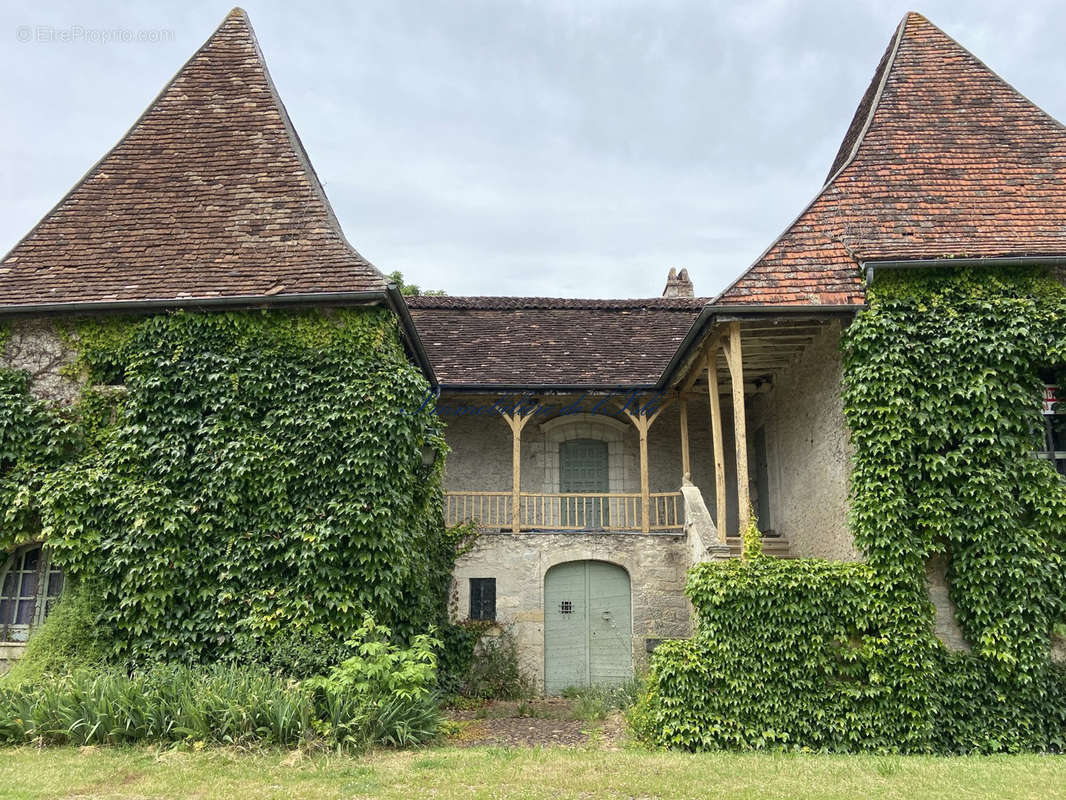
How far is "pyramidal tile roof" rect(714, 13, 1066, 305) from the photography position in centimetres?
941

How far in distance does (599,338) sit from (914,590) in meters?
8.13

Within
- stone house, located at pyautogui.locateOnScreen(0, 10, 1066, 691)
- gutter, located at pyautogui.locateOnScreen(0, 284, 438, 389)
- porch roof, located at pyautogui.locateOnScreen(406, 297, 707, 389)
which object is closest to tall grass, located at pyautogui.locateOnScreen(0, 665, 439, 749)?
stone house, located at pyautogui.locateOnScreen(0, 10, 1066, 691)

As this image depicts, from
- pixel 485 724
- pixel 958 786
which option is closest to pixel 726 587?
pixel 958 786

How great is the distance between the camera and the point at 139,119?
12016 millimetres

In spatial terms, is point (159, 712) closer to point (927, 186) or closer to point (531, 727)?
point (531, 727)

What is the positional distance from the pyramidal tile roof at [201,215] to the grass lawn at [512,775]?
195 inches

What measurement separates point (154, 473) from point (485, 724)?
4698mm

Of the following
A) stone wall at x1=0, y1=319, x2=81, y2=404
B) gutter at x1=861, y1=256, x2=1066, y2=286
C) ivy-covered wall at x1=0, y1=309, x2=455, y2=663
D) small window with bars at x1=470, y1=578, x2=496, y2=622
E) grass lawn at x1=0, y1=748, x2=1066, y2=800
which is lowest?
grass lawn at x1=0, y1=748, x2=1066, y2=800

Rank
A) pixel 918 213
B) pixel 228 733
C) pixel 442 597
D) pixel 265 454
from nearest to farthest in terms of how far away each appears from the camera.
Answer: pixel 228 733 → pixel 265 454 → pixel 918 213 → pixel 442 597

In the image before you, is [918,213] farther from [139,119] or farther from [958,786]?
[139,119]

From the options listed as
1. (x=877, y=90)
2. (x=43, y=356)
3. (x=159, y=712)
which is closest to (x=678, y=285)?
(x=877, y=90)

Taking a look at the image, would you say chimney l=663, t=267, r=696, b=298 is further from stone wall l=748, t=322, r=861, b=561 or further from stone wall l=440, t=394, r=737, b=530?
stone wall l=748, t=322, r=861, b=561

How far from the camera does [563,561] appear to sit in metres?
12.5

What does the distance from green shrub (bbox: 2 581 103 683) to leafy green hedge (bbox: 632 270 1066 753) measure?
5.89 metres
